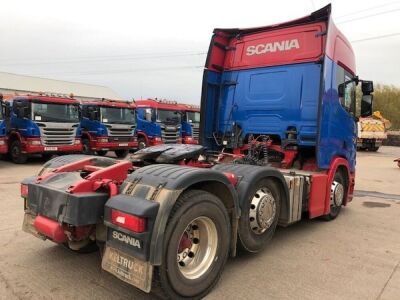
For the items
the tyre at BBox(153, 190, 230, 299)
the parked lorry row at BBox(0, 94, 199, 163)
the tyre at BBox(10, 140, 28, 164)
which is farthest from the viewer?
the tyre at BBox(10, 140, 28, 164)

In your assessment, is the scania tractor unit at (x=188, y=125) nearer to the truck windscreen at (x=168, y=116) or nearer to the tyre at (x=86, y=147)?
the truck windscreen at (x=168, y=116)

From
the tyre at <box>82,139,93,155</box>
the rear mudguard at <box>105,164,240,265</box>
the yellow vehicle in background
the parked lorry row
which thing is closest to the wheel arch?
the rear mudguard at <box>105,164,240,265</box>

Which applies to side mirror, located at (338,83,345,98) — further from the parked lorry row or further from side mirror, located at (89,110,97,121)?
side mirror, located at (89,110,97,121)

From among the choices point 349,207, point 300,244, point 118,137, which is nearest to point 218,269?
point 300,244

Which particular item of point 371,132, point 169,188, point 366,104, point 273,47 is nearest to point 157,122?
point 273,47

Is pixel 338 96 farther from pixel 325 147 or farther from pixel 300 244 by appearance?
pixel 300 244

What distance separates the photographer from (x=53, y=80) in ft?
185

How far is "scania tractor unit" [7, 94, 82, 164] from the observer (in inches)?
547

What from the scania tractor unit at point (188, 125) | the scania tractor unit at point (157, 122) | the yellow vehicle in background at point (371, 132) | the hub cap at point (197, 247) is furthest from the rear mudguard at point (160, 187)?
the yellow vehicle in background at point (371, 132)

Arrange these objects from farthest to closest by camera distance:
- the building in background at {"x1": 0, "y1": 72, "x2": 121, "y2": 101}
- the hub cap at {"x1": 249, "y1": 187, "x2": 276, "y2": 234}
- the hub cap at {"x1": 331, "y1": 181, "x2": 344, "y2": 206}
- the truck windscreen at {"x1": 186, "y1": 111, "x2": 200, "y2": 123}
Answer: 1. the building in background at {"x1": 0, "y1": 72, "x2": 121, "y2": 101}
2. the truck windscreen at {"x1": 186, "y1": 111, "x2": 200, "y2": 123}
3. the hub cap at {"x1": 331, "y1": 181, "x2": 344, "y2": 206}
4. the hub cap at {"x1": 249, "y1": 187, "x2": 276, "y2": 234}

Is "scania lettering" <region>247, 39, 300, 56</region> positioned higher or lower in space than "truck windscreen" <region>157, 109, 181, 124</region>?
higher

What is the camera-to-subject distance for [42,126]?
14102 millimetres

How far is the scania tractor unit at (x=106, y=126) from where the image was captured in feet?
54.2

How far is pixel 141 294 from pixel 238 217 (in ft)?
3.89
